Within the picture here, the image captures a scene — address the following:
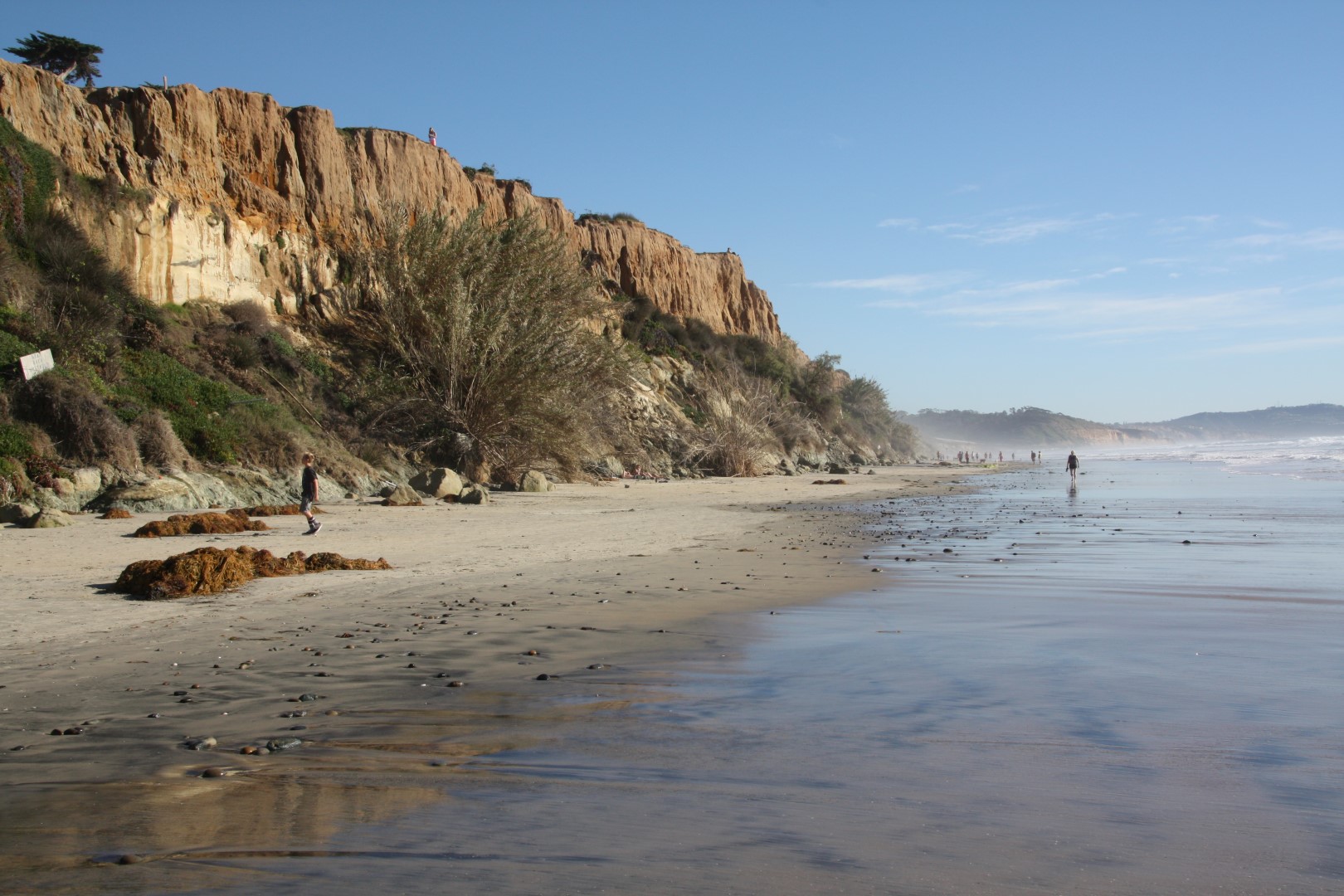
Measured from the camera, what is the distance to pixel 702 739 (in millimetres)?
4746

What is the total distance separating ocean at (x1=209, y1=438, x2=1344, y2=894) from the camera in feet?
10.7

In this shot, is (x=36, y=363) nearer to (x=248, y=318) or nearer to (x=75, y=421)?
(x=75, y=421)

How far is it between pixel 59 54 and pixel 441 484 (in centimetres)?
2705

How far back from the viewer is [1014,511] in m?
21.7

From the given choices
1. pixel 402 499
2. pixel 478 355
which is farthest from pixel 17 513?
pixel 478 355

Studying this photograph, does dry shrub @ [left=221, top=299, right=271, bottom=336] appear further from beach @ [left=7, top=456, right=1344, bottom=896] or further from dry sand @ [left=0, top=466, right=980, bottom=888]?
beach @ [left=7, top=456, right=1344, bottom=896]

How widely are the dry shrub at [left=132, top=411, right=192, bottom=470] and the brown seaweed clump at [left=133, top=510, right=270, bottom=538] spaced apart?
4.29 meters

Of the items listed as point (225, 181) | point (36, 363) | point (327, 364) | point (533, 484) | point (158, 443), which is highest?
point (225, 181)

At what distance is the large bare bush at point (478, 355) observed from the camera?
26172 mm

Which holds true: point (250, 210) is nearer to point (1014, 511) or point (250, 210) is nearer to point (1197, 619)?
point (1014, 511)

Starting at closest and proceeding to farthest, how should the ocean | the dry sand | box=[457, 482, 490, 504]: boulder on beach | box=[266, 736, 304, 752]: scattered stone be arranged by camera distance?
the ocean, the dry sand, box=[266, 736, 304, 752]: scattered stone, box=[457, 482, 490, 504]: boulder on beach

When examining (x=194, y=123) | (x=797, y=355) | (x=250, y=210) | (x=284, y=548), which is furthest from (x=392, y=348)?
(x=797, y=355)

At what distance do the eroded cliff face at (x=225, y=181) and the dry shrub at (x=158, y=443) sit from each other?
694cm

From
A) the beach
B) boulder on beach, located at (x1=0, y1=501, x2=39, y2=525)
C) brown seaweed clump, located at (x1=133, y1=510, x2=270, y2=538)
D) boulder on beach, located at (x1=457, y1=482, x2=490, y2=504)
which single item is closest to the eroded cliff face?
boulder on beach, located at (x1=457, y1=482, x2=490, y2=504)
